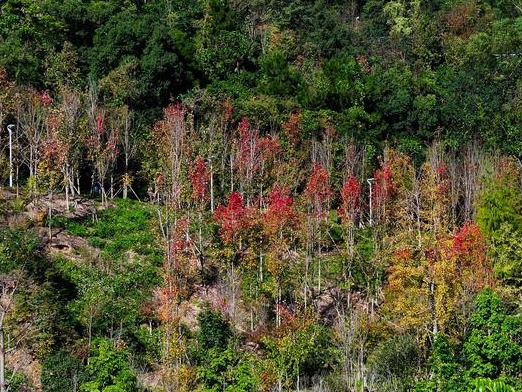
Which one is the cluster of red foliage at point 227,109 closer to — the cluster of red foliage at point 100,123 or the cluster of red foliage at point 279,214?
the cluster of red foliage at point 100,123

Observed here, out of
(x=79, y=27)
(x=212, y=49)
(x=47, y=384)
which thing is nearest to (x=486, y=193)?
(x=47, y=384)

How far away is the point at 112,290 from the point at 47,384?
621 cm

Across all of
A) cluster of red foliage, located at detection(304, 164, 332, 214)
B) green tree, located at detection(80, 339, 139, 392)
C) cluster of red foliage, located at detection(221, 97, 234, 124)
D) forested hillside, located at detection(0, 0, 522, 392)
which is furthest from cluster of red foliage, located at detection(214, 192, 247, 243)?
cluster of red foliage, located at detection(221, 97, 234, 124)

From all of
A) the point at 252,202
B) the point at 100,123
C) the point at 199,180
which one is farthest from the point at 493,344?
the point at 100,123

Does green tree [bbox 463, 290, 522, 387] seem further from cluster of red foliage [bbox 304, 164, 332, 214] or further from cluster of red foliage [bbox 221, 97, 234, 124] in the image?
cluster of red foliage [bbox 221, 97, 234, 124]

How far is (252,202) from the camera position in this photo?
37156 millimetres

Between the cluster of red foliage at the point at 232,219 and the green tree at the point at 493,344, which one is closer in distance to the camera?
the green tree at the point at 493,344

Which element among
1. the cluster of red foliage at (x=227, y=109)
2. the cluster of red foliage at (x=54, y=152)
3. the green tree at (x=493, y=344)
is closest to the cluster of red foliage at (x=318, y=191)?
the cluster of red foliage at (x=227, y=109)

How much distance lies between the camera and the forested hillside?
2589 centimetres

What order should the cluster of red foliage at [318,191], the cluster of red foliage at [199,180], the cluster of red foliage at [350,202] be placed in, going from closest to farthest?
1. the cluster of red foliage at [199,180]
2. the cluster of red foliage at [350,202]
3. the cluster of red foliage at [318,191]

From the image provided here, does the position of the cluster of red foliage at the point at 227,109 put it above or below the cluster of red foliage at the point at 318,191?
above

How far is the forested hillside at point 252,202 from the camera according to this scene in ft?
84.9

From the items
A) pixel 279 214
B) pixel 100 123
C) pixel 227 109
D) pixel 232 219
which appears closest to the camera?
pixel 279 214

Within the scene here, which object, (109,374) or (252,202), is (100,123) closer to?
(252,202)
